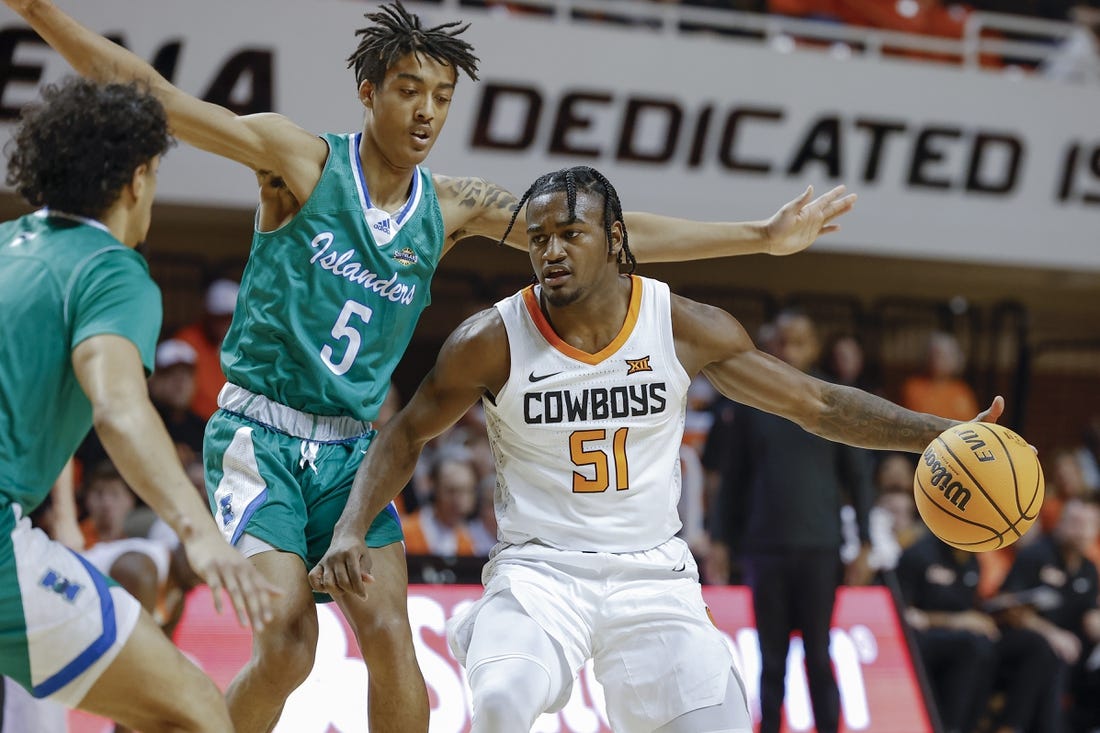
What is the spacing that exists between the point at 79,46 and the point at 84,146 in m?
0.81

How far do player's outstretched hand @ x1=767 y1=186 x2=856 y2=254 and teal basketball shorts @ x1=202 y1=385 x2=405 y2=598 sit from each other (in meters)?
1.73

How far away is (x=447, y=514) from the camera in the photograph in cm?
859

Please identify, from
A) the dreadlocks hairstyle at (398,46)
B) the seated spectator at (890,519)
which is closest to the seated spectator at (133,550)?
the dreadlocks hairstyle at (398,46)

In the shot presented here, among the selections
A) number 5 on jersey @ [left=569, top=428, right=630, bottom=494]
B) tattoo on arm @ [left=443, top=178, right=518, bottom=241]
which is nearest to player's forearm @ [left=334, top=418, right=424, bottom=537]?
number 5 on jersey @ [left=569, top=428, right=630, bottom=494]

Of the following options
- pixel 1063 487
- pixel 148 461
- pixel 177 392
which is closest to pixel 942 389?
pixel 1063 487

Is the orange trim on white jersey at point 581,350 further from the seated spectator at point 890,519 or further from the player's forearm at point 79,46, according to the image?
the seated spectator at point 890,519

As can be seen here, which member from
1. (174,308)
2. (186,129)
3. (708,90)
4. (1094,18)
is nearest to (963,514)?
(186,129)

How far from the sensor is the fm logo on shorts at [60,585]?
124 inches

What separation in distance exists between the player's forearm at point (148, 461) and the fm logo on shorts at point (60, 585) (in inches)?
11.7

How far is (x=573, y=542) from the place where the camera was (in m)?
4.34

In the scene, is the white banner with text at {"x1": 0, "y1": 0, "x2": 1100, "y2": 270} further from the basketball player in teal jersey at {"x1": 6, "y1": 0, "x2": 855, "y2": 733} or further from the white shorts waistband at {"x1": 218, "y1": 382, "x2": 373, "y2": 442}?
the white shorts waistband at {"x1": 218, "y1": 382, "x2": 373, "y2": 442}

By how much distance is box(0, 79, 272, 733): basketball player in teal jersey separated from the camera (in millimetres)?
3076

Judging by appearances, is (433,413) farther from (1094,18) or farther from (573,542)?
(1094,18)

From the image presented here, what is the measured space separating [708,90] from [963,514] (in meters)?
6.71
